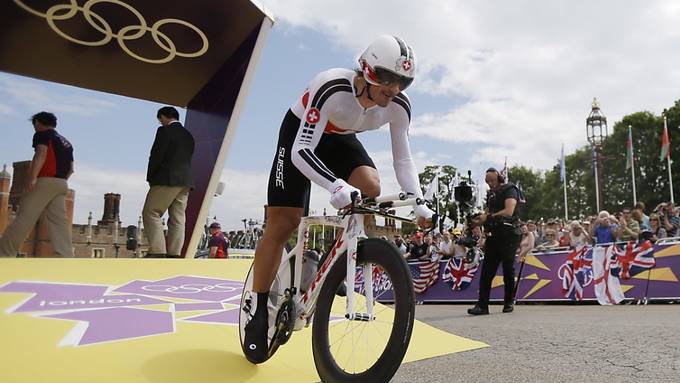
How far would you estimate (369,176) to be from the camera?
331 cm

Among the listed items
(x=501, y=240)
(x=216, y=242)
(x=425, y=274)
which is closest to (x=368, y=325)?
(x=501, y=240)

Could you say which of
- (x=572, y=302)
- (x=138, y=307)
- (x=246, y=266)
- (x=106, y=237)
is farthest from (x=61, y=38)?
(x=106, y=237)

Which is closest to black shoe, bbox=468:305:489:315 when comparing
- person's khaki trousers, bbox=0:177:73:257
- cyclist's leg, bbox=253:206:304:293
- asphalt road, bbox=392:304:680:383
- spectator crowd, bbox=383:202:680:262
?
asphalt road, bbox=392:304:680:383

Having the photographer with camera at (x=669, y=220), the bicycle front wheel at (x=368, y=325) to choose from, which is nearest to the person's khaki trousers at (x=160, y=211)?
the bicycle front wheel at (x=368, y=325)

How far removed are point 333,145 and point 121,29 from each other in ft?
25.8

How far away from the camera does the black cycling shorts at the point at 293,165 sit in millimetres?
3188

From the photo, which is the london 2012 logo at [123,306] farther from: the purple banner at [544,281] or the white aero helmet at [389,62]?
the purple banner at [544,281]

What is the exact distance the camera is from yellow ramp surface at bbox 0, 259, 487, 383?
3053 millimetres

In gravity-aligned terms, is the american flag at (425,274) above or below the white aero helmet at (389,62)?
below

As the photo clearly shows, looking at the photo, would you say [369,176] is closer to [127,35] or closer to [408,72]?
[408,72]

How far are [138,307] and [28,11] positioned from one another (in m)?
7.00

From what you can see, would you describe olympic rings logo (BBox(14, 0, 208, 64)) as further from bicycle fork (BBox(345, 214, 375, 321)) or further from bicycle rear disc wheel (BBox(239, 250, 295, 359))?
bicycle fork (BBox(345, 214, 375, 321))

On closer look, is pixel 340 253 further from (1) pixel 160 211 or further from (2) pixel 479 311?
(1) pixel 160 211

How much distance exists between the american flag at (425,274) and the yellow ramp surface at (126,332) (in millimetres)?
8081
